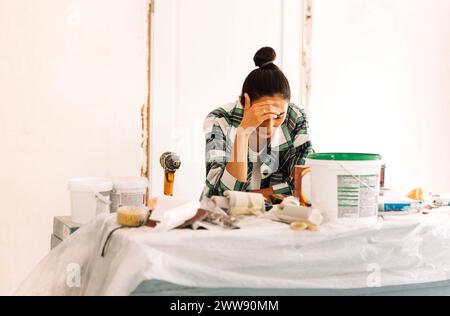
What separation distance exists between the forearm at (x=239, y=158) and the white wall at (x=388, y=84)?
1227 millimetres

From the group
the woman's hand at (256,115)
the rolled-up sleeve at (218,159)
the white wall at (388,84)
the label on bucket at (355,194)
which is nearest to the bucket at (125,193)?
the rolled-up sleeve at (218,159)

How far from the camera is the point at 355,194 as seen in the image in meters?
0.96

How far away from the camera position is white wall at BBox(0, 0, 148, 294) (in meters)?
2.11

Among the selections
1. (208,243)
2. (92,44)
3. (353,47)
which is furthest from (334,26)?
(208,243)

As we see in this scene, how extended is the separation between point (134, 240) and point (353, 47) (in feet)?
7.43

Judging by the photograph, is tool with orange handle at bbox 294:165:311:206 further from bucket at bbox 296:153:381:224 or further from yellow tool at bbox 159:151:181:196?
yellow tool at bbox 159:151:181:196

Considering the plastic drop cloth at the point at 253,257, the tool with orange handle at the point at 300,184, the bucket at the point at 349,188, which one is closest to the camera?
the plastic drop cloth at the point at 253,257

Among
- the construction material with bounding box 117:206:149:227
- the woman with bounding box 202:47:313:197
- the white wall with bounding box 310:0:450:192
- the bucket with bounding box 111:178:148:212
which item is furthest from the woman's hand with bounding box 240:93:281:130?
the white wall with bounding box 310:0:450:192

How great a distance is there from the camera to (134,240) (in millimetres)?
844

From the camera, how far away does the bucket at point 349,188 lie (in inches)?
37.8

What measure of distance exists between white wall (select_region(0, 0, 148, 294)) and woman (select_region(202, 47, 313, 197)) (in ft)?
2.02

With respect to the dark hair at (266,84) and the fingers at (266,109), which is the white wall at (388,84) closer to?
the dark hair at (266,84)

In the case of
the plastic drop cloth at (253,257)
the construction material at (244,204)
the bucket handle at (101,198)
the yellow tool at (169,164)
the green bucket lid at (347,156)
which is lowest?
the plastic drop cloth at (253,257)

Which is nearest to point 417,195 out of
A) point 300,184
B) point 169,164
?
point 300,184
